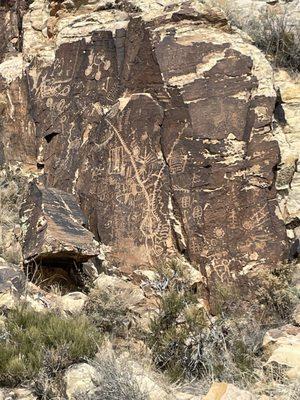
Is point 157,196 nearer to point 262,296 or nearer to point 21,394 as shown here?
point 262,296

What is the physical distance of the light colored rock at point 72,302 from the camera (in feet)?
19.9

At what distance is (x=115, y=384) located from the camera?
4441mm

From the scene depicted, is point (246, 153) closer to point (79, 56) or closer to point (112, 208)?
point (112, 208)

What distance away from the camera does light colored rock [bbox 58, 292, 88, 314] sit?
19.9 ft

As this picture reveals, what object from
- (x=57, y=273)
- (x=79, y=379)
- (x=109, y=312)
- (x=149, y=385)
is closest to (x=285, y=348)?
(x=149, y=385)

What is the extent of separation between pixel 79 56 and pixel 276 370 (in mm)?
5581

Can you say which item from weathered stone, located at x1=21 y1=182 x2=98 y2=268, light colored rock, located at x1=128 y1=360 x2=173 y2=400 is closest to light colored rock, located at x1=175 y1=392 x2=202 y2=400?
light colored rock, located at x1=128 y1=360 x2=173 y2=400

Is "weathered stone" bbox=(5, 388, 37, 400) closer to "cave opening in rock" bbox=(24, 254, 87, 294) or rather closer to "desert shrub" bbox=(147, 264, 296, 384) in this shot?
"desert shrub" bbox=(147, 264, 296, 384)

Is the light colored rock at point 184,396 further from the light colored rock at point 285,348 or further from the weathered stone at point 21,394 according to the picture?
the weathered stone at point 21,394

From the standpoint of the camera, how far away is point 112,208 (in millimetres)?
7840

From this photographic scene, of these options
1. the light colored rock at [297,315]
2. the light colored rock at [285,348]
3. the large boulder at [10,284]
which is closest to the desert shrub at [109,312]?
the large boulder at [10,284]

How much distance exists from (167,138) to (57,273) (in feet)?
6.81

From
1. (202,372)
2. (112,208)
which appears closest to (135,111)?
(112,208)

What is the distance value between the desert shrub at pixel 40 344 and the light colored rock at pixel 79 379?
0.09 metres
